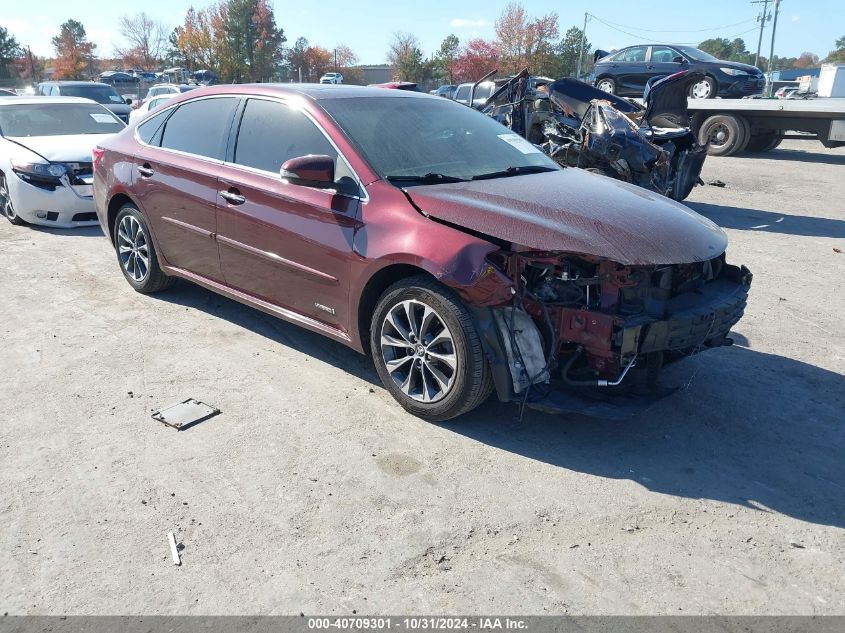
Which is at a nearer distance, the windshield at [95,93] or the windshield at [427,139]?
the windshield at [427,139]

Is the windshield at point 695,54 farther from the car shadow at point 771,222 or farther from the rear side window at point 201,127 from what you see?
the rear side window at point 201,127

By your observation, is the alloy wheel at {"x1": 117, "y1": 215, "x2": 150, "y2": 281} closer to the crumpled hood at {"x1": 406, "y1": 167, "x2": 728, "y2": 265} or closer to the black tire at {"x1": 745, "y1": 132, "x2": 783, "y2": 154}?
the crumpled hood at {"x1": 406, "y1": 167, "x2": 728, "y2": 265}

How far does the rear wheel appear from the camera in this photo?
8812 mm

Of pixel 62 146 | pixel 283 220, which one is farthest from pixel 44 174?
pixel 283 220

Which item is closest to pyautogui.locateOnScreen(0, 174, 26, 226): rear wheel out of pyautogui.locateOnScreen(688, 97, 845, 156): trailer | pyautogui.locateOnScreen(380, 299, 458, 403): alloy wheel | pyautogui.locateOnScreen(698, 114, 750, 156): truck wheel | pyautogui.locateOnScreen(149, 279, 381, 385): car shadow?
pyautogui.locateOnScreen(149, 279, 381, 385): car shadow

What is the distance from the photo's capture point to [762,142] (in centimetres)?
1761

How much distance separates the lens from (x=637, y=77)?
2106 centimetres

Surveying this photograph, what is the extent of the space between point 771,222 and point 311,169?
800 centimetres

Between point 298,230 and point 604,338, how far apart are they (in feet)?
6.41

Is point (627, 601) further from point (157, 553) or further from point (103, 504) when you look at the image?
point (103, 504)

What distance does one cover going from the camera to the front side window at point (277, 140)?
430 cm

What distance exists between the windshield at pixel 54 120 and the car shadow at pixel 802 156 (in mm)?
14529

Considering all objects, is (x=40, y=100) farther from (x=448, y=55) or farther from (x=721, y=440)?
(x=448, y=55)

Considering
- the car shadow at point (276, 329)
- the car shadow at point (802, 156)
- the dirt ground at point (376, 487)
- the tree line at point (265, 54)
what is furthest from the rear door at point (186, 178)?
the tree line at point (265, 54)
